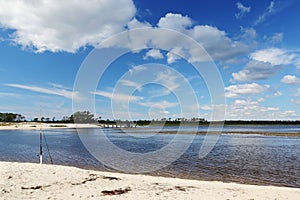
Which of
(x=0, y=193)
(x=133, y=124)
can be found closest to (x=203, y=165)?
(x=0, y=193)

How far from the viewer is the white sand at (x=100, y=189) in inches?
464

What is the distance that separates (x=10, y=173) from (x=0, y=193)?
3892 millimetres

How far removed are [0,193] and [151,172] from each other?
1177 cm

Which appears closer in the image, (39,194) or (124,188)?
(39,194)

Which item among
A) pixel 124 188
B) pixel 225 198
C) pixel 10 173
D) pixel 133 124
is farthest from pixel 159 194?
pixel 133 124

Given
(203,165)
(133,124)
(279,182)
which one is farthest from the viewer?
(133,124)

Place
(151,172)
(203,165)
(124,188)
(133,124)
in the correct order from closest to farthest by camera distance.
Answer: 1. (124,188)
2. (151,172)
3. (203,165)
4. (133,124)

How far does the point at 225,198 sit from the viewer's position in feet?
38.1

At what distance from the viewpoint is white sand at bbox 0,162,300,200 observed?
11.8 meters

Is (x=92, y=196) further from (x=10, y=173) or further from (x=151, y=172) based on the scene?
(x=151, y=172)

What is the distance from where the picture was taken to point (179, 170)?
73.1 feet

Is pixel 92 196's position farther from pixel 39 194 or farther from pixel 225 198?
pixel 225 198

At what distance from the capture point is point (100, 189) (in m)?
13.0

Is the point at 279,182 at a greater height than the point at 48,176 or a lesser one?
lesser
